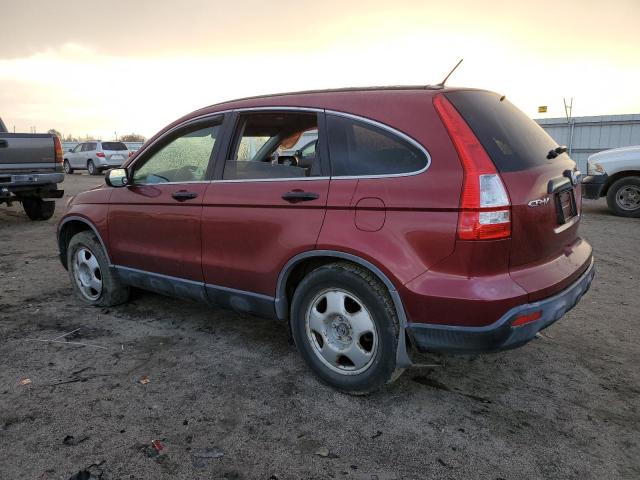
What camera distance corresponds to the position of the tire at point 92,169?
25.4m

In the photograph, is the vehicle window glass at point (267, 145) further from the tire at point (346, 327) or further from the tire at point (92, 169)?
the tire at point (92, 169)

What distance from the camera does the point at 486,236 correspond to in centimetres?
246

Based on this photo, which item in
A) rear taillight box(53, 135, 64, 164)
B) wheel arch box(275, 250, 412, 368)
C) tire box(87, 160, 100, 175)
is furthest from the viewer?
tire box(87, 160, 100, 175)

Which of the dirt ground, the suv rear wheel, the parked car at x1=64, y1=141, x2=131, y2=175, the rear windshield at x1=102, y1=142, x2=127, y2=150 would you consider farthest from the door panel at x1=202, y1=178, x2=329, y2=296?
the rear windshield at x1=102, y1=142, x2=127, y2=150

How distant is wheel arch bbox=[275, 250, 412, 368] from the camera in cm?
270

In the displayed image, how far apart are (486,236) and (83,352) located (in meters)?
2.99

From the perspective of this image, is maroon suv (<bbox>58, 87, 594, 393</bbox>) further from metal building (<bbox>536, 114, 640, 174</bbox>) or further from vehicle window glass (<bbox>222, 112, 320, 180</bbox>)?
metal building (<bbox>536, 114, 640, 174</bbox>)

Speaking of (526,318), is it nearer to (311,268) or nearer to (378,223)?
(378,223)

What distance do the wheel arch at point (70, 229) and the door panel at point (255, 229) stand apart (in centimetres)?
153

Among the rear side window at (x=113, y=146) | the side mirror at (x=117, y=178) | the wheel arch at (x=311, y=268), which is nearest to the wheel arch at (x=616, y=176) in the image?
the wheel arch at (x=311, y=268)

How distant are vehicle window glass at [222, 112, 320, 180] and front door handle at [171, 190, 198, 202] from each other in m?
0.31

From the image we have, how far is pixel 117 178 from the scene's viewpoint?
164 inches

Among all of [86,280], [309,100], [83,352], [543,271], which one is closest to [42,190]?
[86,280]

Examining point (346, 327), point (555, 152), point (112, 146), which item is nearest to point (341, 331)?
point (346, 327)
